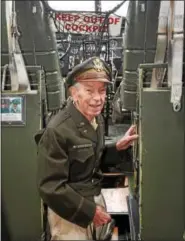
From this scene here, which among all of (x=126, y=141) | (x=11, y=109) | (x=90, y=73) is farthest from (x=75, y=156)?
(x=11, y=109)

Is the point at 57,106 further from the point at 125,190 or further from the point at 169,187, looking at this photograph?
the point at 169,187

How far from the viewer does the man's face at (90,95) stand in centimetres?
159

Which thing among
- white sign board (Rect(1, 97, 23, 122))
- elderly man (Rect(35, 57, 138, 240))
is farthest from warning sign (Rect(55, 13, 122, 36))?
elderly man (Rect(35, 57, 138, 240))

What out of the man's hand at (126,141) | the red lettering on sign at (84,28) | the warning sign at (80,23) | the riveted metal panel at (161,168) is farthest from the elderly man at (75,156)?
the red lettering on sign at (84,28)

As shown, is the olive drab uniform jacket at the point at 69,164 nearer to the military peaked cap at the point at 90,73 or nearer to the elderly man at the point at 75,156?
the elderly man at the point at 75,156

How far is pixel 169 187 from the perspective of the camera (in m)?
2.11

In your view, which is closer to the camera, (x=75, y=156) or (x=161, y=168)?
(x=75, y=156)

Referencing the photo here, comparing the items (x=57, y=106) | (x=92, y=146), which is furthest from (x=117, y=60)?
(x=92, y=146)

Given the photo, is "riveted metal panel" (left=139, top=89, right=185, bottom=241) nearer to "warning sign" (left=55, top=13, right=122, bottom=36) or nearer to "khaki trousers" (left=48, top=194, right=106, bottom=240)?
"khaki trousers" (left=48, top=194, right=106, bottom=240)

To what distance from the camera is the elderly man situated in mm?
1552

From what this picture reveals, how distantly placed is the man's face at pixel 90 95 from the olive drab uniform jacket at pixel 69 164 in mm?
68

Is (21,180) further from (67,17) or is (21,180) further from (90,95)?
(67,17)

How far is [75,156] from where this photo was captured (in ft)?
5.34

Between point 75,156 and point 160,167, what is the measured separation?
0.70 metres
